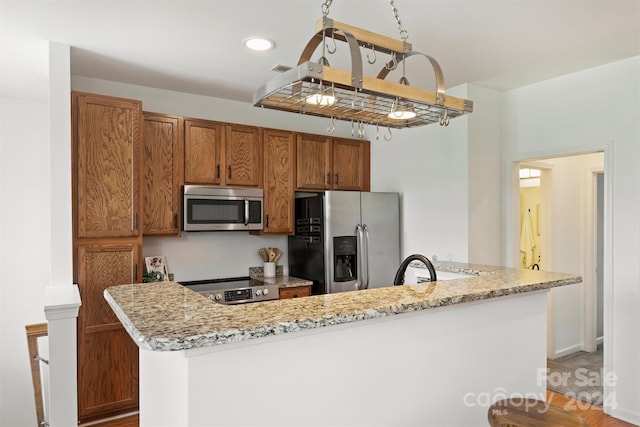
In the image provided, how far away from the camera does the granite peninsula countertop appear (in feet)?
3.44

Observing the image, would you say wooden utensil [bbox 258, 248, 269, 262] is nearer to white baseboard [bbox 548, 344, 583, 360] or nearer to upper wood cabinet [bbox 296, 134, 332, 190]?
upper wood cabinet [bbox 296, 134, 332, 190]

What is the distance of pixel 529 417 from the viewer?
149 cm

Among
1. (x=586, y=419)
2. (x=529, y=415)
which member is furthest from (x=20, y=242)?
(x=586, y=419)

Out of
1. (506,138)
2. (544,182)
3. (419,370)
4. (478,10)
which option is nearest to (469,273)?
(419,370)

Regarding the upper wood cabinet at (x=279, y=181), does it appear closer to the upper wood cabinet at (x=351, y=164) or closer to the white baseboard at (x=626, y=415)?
the upper wood cabinet at (x=351, y=164)

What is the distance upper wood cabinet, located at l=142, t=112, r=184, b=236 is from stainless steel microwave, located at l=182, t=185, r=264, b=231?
0.34 ft

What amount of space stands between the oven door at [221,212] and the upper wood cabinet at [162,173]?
11 centimetres

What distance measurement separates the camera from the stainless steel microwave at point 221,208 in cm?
345

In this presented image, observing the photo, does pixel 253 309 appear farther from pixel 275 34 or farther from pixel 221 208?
pixel 221 208

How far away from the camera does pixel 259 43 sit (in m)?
2.66

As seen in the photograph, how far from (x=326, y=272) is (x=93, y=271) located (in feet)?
6.11

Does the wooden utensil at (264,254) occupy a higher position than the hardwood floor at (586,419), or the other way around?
the wooden utensil at (264,254)

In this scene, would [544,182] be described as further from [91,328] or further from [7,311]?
[7,311]

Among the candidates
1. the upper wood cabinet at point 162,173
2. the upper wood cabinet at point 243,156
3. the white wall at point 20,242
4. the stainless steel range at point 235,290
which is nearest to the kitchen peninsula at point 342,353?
the stainless steel range at point 235,290
